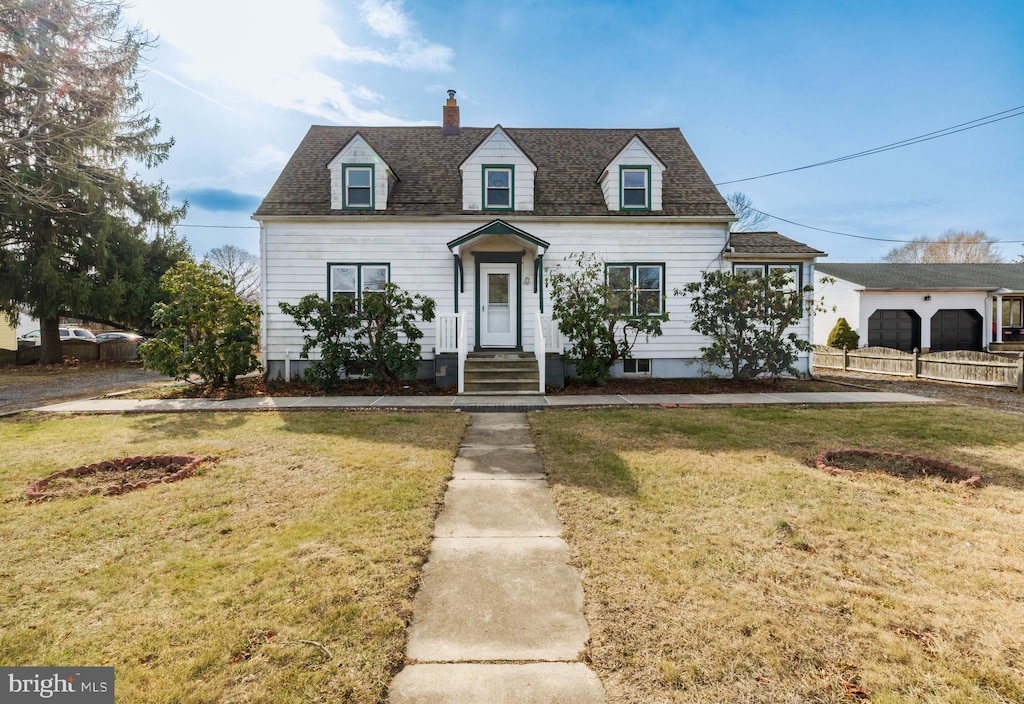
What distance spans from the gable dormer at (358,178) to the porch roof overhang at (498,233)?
2.58 meters

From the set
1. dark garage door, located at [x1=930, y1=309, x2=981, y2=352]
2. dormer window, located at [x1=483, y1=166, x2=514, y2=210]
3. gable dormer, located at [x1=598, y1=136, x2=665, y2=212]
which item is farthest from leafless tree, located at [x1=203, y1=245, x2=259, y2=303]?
dark garage door, located at [x1=930, y1=309, x2=981, y2=352]

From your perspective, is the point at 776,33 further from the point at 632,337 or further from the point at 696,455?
the point at 696,455

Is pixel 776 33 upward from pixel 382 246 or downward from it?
upward

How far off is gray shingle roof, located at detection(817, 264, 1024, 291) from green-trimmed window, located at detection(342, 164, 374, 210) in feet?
74.7

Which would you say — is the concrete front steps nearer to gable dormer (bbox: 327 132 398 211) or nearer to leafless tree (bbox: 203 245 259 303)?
gable dormer (bbox: 327 132 398 211)

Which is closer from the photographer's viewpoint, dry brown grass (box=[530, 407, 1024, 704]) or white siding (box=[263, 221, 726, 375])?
dry brown grass (box=[530, 407, 1024, 704])

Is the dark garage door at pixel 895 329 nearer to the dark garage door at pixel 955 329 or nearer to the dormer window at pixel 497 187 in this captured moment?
the dark garage door at pixel 955 329

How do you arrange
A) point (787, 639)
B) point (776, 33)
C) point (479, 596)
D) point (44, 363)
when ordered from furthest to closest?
point (44, 363), point (776, 33), point (479, 596), point (787, 639)

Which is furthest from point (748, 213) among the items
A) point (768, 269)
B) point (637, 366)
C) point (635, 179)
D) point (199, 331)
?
point (199, 331)

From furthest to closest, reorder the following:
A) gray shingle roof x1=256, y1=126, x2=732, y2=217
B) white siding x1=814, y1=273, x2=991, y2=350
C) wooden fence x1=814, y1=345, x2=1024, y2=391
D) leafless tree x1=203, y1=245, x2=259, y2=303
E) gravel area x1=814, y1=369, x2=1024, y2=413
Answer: leafless tree x1=203, y1=245, x2=259, y2=303 < white siding x1=814, y1=273, x2=991, y2=350 < gray shingle roof x1=256, y1=126, x2=732, y2=217 < wooden fence x1=814, y1=345, x2=1024, y2=391 < gravel area x1=814, y1=369, x2=1024, y2=413

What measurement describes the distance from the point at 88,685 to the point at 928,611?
13.6ft

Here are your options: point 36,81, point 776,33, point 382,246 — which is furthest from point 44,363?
point 776,33

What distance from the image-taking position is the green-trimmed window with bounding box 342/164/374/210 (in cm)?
1254

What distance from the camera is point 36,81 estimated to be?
1369cm
